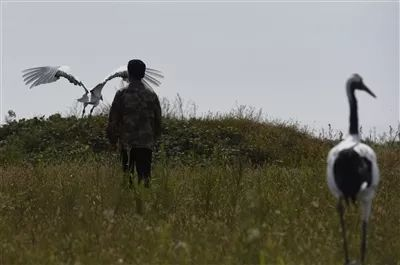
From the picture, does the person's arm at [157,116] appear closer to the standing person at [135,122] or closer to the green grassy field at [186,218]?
the standing person at [135,122]

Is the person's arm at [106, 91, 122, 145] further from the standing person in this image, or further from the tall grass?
the tall grass

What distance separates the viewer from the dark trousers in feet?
28.9

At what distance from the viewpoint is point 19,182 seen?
980cm

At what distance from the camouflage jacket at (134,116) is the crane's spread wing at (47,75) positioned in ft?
14.5

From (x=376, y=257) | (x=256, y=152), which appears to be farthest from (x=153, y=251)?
(x=256, y=152)

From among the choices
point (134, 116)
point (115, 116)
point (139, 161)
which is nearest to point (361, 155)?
point (134, 116)

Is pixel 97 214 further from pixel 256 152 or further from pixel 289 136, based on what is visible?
pixel 289 136

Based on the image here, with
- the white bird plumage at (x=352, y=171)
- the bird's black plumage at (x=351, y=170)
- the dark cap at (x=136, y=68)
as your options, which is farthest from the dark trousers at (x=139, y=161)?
the bird's black plumage at (x=351, y=170)

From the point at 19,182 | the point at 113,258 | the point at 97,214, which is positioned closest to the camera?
the point at 113,258

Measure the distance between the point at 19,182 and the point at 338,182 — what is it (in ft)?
19.5

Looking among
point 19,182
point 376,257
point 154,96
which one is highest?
point 154,96

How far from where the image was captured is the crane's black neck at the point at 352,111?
214 inches

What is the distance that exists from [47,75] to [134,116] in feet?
17.7

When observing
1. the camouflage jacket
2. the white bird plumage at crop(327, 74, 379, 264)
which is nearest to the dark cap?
the camouflage jacket
